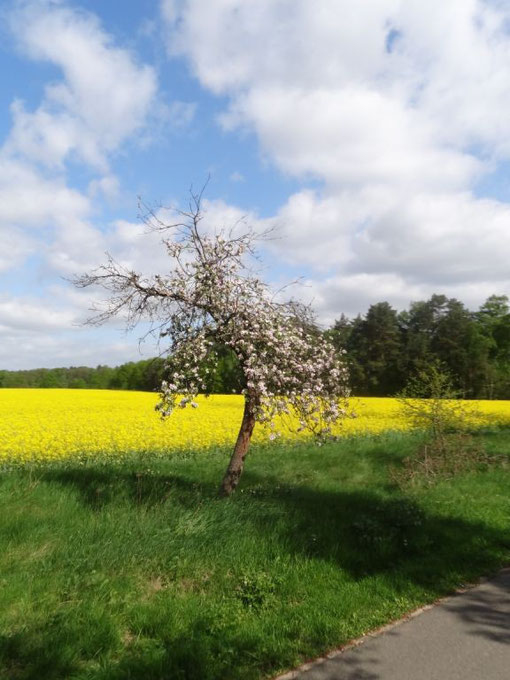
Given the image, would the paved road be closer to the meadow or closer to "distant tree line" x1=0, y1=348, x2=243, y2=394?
the meadow

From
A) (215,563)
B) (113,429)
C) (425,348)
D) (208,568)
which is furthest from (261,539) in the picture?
(425,348)

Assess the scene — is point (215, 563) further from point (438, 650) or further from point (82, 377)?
point (82, 377)

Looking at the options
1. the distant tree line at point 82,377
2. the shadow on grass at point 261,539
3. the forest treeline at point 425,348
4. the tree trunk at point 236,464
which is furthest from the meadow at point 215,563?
the forest treeline at point 425,348

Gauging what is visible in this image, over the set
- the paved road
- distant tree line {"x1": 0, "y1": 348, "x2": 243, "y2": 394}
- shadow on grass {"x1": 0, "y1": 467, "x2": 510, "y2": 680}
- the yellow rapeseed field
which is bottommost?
the paved road

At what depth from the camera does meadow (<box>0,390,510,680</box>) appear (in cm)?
387

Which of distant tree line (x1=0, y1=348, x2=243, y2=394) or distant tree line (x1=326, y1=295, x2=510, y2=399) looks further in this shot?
distant tree line (x1=0, y1=348, x2=243, y2=394)

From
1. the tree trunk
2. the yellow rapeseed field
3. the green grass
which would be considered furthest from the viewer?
the yellow rapeseed field

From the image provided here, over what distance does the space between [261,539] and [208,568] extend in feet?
2.88

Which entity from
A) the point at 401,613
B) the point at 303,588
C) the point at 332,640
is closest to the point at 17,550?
the point at 303,588

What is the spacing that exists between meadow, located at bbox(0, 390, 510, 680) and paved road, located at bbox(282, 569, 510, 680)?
217 millimetres

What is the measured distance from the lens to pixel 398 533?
6.73m

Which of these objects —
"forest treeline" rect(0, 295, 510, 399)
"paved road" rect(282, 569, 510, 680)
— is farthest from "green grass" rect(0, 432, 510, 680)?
"forest treeline" rect(0, 295, 510, 399)

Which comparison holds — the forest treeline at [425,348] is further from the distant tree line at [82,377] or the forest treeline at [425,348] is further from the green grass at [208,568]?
the green grass at [208,568]

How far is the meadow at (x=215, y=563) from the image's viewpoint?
3873mm
